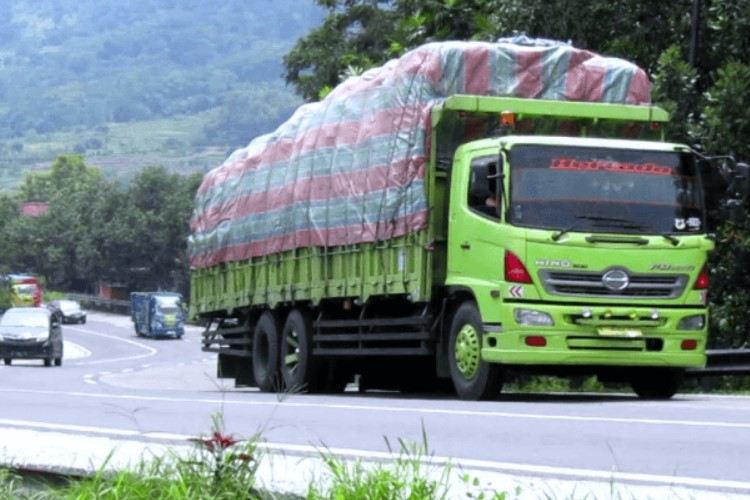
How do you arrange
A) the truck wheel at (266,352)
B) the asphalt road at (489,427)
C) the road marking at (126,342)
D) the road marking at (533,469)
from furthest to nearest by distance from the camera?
1. the road marking at (126,342)
2. the truck wheel at (266,352)
3. the asphalt road at (489,427)
4. the road marking at (533,469)

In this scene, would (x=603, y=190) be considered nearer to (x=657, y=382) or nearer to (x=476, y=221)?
(x=476, y=221)

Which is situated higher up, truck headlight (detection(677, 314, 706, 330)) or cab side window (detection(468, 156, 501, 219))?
cab side window (detection(468, 156, 501, 219))

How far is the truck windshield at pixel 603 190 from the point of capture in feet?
59.2

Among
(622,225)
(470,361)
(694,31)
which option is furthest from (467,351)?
(694,31)

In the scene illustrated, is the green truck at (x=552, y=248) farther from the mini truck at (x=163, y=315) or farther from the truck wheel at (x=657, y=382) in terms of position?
the mini truck at (x=163, y=315)

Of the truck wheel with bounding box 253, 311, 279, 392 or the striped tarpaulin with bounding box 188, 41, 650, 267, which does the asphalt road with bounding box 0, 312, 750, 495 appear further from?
the truck wheel with bounding box 253, 311, 279, 392

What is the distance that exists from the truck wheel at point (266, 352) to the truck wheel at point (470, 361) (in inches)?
191

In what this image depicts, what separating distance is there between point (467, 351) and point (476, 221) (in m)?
1.21

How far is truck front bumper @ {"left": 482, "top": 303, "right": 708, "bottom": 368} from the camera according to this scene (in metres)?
17.9

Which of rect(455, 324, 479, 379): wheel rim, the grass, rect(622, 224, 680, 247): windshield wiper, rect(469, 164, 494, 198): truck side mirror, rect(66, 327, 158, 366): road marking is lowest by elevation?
rect(66, 327, 158, 366): road marking

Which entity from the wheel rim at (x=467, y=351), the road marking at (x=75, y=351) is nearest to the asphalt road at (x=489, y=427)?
the wheel rim at (x=467, y=351)

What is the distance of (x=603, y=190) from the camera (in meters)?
18.2

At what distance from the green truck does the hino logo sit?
1 centimetres

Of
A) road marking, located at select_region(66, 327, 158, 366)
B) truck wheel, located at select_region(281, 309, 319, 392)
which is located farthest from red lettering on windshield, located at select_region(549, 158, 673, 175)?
road marking, located at select_region(66, 327, 158, 366)
